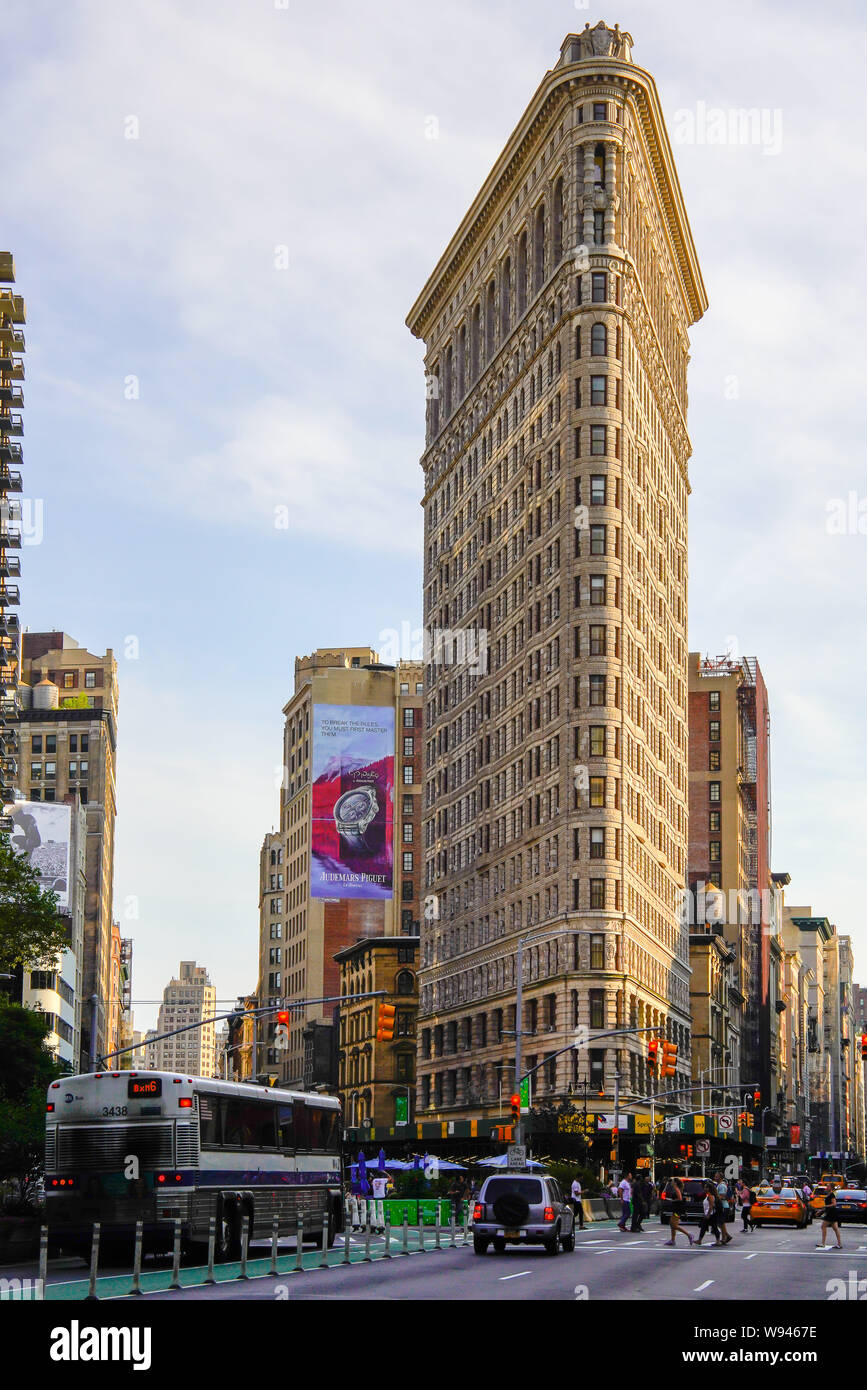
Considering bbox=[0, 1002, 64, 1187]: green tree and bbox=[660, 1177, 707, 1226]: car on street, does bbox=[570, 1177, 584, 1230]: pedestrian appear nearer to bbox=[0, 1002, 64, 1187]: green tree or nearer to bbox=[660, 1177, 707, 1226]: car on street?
bbox=[660, 1177, 707, 1226]: car on street

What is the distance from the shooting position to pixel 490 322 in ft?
445

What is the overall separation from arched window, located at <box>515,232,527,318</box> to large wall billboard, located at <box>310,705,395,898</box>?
62297 millimetres

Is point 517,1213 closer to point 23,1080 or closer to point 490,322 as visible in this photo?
point 23,1080

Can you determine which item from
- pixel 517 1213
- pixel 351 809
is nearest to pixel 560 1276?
pixel 517 1213

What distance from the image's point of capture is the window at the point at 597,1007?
4006 inches

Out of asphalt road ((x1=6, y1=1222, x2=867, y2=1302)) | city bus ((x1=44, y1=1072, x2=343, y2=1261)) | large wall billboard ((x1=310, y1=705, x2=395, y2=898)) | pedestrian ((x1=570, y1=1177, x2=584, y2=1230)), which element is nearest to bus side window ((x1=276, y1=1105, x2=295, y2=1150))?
asphalt road ((x1=6, y1=1222, x2=867, y2=1302))

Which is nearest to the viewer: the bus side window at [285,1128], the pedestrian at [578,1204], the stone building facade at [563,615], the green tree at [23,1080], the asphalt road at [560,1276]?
the asphalt road at [560,1276]

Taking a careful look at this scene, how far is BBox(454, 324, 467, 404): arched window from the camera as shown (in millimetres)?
141875

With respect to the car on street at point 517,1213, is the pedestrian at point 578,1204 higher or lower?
lower

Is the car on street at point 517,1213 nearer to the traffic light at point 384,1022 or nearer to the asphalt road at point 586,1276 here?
the asphalt road at point 586,1276

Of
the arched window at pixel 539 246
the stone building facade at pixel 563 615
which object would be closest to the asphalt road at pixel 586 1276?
the stone building facade at pixel 563 615

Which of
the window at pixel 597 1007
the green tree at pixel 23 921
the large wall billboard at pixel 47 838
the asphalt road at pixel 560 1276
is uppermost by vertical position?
the large wall billboard at pixel 47 838

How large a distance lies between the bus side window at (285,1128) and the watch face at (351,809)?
439ft
